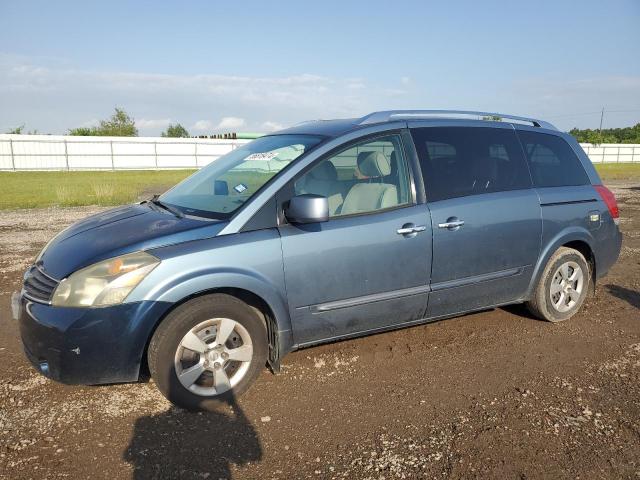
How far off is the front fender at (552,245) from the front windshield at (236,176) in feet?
7.56

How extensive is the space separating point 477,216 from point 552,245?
0.98m

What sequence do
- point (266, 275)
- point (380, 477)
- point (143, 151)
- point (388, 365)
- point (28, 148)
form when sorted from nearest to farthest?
1. point (380, 477)
2. point (266, 275)
3. point (388, 365)
4. point (28, 148)
5. point (143, 151)

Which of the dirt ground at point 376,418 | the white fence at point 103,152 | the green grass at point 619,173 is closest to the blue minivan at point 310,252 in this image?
the dirt ground at point 376,418

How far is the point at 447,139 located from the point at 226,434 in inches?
112

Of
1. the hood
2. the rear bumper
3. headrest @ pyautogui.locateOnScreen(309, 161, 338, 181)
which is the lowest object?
the rear bumper

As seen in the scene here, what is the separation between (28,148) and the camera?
34.5 m

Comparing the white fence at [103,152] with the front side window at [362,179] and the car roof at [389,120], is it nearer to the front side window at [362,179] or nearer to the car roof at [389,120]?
the car roof at [389,120]

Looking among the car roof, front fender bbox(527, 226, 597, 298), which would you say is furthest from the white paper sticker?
front fender bbox(527, 226, 597, 298)

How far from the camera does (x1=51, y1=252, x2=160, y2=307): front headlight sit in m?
2.97

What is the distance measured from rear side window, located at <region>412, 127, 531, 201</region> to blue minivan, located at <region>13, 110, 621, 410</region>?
1 centimetres

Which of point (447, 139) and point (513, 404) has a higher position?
point (447, 139)

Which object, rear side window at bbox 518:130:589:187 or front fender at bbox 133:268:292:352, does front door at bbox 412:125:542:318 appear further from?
front fender at bbox 133:268:292:352

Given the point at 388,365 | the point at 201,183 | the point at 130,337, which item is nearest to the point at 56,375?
the point at 130,337

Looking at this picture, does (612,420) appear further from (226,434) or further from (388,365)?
(226,434)
